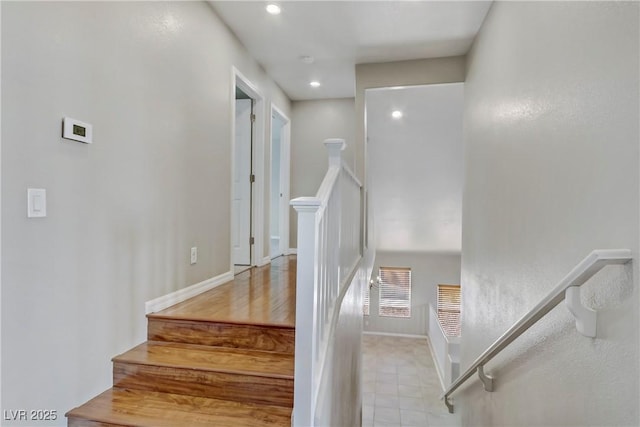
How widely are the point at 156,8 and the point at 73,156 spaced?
3.96 feet

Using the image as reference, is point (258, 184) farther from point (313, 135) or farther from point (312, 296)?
point (312, 296)

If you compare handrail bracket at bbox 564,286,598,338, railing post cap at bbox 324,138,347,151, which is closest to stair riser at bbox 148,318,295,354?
railing post cap at bbox 324,138,347,151

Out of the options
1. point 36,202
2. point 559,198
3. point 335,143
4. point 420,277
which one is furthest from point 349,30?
point 420,277

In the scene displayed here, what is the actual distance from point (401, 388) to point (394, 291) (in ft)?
10.4

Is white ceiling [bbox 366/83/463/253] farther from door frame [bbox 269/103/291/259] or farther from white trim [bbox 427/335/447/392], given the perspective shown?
white trim [bbox 427/335/447/392]

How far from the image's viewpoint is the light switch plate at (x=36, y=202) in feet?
4.73

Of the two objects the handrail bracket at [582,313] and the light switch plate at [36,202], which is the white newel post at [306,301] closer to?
the handrail bracket at [582,313]

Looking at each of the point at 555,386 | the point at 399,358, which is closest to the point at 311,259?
the point at 555,386

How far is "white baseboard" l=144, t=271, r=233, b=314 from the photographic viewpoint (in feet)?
7.27

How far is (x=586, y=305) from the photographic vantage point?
1.23 m

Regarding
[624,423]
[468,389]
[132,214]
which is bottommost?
[468,389]

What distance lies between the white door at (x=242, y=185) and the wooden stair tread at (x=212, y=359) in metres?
2.09

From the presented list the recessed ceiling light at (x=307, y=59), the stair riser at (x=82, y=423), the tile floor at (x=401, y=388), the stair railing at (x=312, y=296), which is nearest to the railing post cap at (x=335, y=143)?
the stair railing at (x=312, y=296)

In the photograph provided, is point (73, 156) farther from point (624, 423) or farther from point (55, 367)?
point (624, 423)
